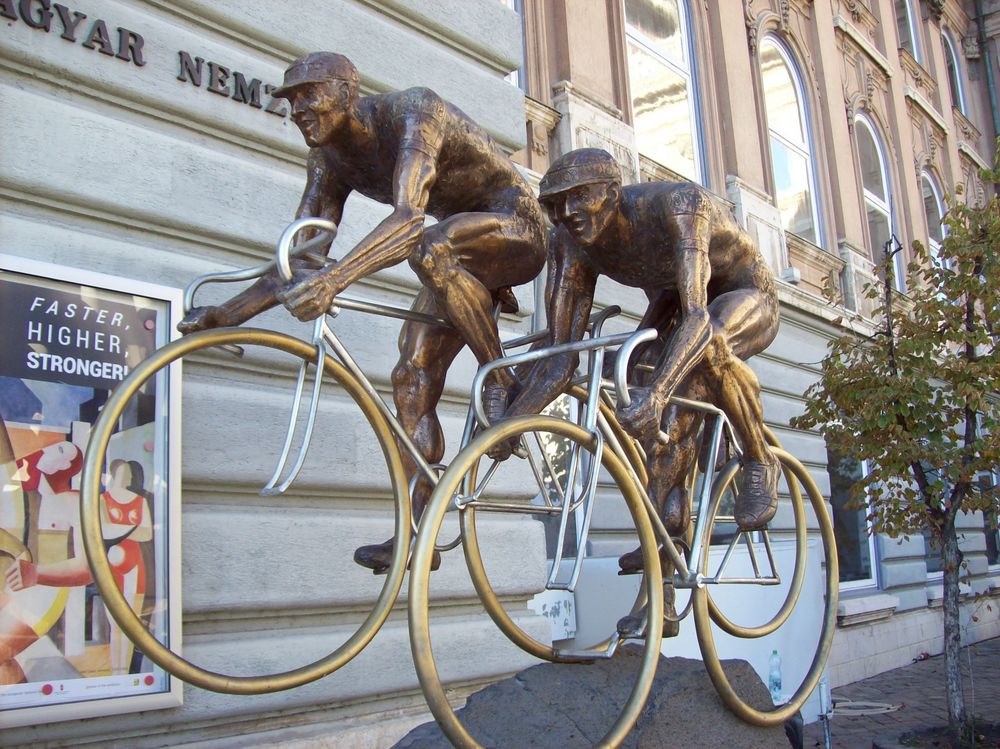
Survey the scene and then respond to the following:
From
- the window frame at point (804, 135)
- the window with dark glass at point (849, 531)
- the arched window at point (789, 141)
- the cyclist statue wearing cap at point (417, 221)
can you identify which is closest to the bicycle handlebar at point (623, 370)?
the cyclist statue wearing cap at point (417, 221)

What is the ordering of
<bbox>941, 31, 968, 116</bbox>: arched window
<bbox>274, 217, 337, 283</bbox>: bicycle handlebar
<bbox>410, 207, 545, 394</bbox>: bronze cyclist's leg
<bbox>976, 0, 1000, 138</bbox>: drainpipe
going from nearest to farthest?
1. <bbox>274, 217, 337, 283</bbox>: bicycle handlebar
2. <bbox>410, 207, 545, 394</bbox>: bronze cyclist's leg
3. <bbox>941, 31, 968, 116</bbox>: arched window
4. <bbox>976, 0, 1000, 138</bbox>: drainpipe

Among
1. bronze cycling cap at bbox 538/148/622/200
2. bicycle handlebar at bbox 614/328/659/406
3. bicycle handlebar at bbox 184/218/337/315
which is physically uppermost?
bronze cycling cap at bbox 538/148/622/200

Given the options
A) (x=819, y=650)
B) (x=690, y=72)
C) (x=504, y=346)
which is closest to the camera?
(x=504, y=346)

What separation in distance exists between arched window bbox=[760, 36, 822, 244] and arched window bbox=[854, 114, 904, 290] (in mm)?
2133

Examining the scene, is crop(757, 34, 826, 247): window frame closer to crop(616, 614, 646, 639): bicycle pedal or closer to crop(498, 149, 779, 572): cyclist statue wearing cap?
crop(498, 149, 779, 572): cyclist statue wearing cap

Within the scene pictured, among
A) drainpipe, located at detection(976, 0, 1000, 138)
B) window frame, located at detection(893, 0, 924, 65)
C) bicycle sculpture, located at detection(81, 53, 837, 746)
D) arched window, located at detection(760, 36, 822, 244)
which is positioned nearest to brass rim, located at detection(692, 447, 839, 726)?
bicycle sculpture, located at detection(81, 53, 837, 746)

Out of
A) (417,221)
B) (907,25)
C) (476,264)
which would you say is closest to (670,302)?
(476,264)

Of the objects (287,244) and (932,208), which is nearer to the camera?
(287,244)

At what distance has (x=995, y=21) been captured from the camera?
68.3 feet

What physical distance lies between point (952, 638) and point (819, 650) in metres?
3.49

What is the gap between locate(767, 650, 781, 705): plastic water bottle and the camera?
21.7 ft

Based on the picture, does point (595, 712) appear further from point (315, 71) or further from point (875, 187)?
point (875, 187)

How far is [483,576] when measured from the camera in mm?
3174

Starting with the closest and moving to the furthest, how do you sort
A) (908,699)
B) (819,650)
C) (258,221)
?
(819,650) < (258,221) < (908,699)
